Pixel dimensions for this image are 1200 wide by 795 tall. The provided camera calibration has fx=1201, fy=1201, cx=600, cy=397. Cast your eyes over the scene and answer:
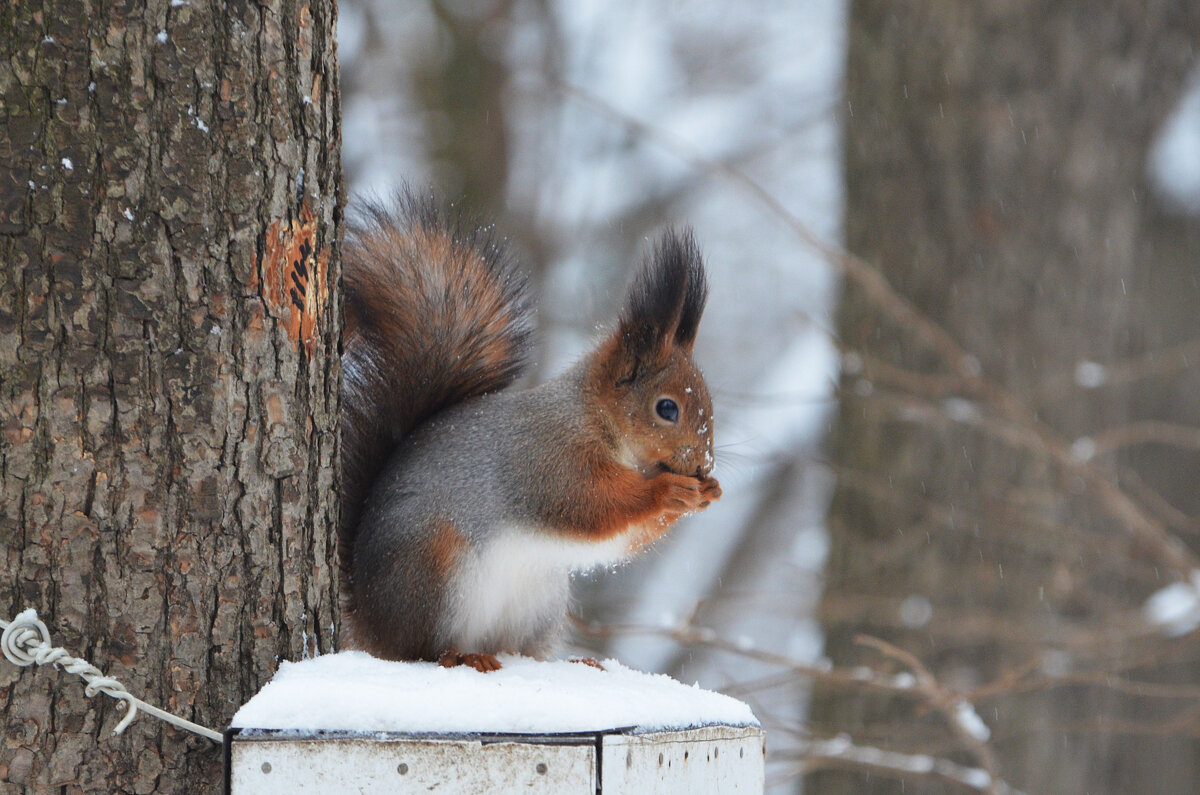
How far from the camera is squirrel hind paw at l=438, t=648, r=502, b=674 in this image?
137 centimetres

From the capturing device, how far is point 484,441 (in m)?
1.62

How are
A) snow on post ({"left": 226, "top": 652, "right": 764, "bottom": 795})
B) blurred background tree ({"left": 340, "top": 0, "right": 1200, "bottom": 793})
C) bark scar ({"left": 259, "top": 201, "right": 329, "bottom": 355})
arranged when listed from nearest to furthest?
snow on post ({"left": 226, "top": 652, "right": 764, "bottom": 795}) → bark scar ({"left": 259, "top": 201, "right": 329, "bottom": 355}) → blurred background tree ({"left": 340, "top": 0, "right": 1200, "bottom": 793})

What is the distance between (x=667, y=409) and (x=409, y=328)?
39cm

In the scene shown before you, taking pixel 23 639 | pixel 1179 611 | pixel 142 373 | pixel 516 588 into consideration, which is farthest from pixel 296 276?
pixel 1179 611

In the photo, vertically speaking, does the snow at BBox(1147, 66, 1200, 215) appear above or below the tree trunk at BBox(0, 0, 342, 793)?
above

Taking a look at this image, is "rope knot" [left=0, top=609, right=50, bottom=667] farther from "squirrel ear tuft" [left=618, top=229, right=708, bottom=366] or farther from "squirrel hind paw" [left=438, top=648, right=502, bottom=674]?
"squirrel ear tuft" [left=618, top=229, right=708, bottom=366]

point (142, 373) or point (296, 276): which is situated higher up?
point (296, 276)

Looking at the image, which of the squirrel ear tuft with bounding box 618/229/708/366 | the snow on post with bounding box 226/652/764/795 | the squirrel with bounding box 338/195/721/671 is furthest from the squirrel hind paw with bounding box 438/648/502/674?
the squirrel ear tuft with bounding box 618/229/708/366

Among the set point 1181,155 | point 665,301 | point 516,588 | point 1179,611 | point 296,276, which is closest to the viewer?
point 296,276

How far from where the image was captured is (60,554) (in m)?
1.05

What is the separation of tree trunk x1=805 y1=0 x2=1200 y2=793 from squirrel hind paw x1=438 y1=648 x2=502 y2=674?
163 cm

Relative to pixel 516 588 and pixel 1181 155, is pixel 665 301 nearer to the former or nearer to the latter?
pixel 516 588

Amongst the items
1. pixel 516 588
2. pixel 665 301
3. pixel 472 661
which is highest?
pixel 665 301

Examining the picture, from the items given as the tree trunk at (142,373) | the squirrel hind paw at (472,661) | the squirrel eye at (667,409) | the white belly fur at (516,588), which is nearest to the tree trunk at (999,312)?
the squirrel eye at (667,409)
